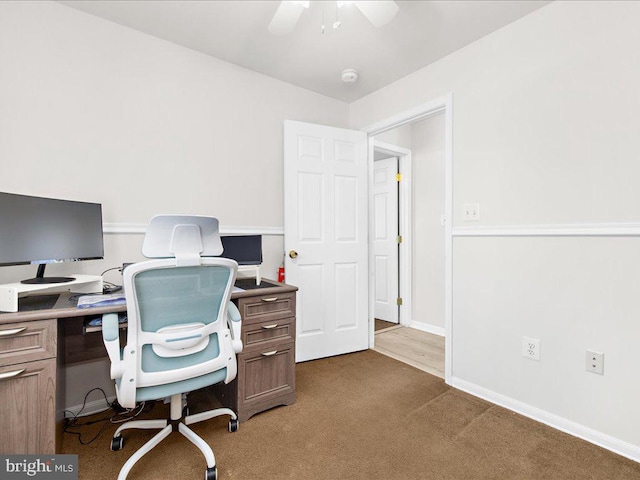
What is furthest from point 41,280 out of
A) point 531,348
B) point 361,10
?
point 531,348

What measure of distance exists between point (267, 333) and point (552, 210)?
6.21ft

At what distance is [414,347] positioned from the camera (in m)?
3.25

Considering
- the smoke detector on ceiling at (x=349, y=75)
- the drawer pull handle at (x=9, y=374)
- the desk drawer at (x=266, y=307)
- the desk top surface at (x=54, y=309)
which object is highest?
the smoke detector on ceiling at (x=349, y=75)

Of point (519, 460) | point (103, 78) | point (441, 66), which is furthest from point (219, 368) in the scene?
point (441, 66)

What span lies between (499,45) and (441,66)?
1.41ft

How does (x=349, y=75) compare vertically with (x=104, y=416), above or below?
above

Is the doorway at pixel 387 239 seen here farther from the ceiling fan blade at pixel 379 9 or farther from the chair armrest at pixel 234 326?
the chair armrest at pixel 234 326

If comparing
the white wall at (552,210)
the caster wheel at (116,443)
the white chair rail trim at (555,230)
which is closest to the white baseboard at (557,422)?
the white wall at (552,210)

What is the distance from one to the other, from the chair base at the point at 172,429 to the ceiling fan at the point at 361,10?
2031 mm

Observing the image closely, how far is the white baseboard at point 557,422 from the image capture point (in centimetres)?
164

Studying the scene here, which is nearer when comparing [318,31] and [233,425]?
[233,425]

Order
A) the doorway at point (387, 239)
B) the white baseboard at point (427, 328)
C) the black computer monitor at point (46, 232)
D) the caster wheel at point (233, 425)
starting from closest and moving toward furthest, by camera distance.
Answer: the black computer monitor at point (46, 232) < the caster wheel at point (233, 425) < the white baseboard at point (427, 328) < the doorway at point (387, 239)

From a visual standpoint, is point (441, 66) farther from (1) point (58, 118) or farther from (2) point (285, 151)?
(1) point (58, 118)

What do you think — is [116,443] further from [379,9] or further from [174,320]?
[379,9]
